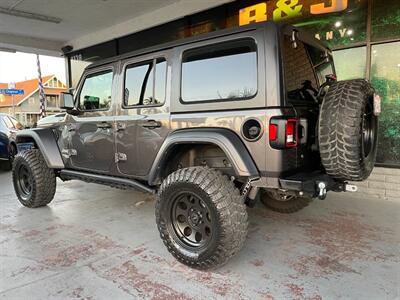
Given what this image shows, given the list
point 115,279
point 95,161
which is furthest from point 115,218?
point 115,279

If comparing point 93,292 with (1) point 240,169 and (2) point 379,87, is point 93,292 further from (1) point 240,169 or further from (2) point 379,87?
(2) point 379,87

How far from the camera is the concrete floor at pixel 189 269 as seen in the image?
7.65 feet

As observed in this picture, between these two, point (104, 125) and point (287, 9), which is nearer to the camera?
point (104, 125)

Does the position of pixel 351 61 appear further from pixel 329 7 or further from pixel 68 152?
pixel 68 152

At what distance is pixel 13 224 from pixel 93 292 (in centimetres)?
207

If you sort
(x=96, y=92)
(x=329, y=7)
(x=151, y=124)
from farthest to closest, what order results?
(x=329, y=7), (x=96, y=92), (x=151, y=124)

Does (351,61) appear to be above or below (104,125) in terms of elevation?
above

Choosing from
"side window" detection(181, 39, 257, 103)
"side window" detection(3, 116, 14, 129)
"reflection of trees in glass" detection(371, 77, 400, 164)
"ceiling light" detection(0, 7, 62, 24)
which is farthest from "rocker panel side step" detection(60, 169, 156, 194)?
"ceiling light" detection(0, 7, 62, 24)

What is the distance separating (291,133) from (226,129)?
0.51 metres

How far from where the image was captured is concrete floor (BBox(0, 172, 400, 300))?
2332 millimetres

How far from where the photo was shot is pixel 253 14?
598cm

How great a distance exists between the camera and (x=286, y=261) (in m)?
2.77

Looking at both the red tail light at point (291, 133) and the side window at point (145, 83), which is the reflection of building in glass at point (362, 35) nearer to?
the red tail light at point (291, 133)

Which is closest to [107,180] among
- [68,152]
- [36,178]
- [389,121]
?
[68,152]
